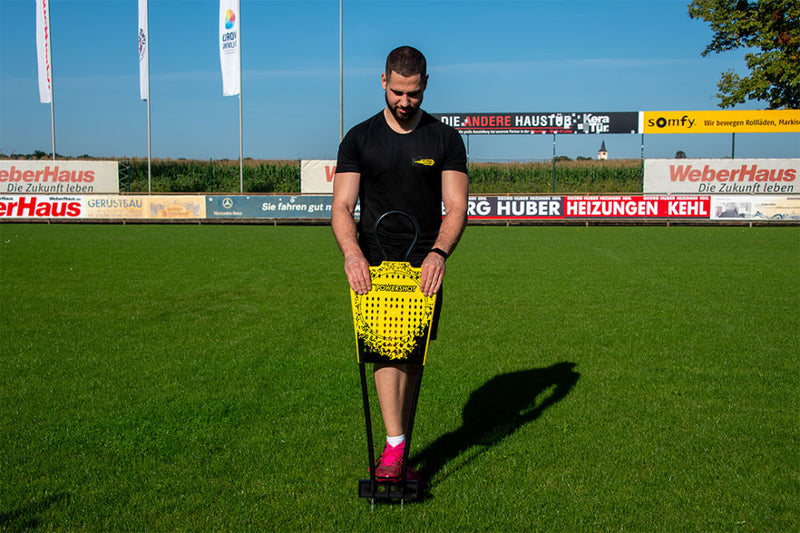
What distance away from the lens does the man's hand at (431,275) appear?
3137 millimetres

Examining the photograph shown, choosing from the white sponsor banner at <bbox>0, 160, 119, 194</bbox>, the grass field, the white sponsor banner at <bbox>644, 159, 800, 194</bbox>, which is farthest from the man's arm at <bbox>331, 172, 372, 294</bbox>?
the white sponsor banner at <bbox>0, 160, 119, 194</bbox>

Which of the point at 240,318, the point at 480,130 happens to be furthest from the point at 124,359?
the point at 480,130

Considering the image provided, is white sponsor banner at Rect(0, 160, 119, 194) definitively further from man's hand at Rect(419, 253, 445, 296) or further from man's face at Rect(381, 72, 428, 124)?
man's hand at Rect(419, 253, 445, 296)

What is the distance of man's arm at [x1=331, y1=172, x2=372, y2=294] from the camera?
3145 millimetres

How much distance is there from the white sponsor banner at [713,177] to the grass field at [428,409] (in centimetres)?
2107

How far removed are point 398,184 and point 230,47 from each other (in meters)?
29.9

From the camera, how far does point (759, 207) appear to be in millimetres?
25688

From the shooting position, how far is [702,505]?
3418 mm

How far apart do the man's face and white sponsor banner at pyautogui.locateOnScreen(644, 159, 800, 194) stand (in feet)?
95.3

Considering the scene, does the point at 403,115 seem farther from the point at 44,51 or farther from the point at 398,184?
the point at 44,51

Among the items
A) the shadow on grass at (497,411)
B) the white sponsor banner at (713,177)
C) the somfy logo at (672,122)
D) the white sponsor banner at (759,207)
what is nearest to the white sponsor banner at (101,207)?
the white sponsor banner at (713,177)

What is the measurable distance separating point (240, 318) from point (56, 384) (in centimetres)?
295

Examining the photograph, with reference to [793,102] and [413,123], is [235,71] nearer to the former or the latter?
[793,102]

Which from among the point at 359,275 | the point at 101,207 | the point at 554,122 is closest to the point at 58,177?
the point at 101,207
